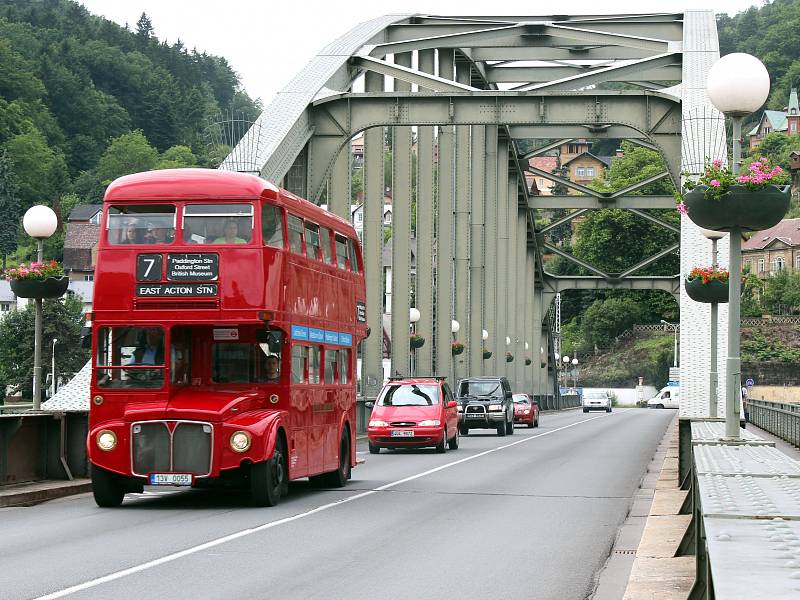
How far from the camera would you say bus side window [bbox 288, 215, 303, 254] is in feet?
60.0

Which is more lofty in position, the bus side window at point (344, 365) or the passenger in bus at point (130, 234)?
the passenger in bus at point (130, 234)

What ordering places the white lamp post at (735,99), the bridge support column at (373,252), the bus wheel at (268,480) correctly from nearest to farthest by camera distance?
the white lamp post at (735,99) < the bus wheel at (268,480) < the bridge support column at (373,252)

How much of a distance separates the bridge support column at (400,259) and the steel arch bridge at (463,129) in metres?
0.05

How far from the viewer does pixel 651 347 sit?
13125 cm

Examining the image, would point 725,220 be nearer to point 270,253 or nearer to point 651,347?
point 270,253

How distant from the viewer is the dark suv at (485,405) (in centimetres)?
4566

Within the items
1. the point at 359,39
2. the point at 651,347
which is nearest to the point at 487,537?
the point at 359,39

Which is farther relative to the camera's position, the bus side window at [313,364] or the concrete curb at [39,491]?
the bus side window at [313,364]

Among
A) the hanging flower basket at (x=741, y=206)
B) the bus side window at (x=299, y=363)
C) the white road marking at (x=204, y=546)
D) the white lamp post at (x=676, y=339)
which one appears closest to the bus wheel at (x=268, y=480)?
the white road marking at (x=204, y=546)

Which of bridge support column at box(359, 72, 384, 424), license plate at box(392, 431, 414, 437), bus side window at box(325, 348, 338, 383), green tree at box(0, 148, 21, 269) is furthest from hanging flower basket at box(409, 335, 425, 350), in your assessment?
green tree at box(0, 148, 21, 269)

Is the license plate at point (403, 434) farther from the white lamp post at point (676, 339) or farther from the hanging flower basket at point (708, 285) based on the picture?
the white lamp post at point (676, 339)

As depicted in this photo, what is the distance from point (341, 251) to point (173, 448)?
559cm

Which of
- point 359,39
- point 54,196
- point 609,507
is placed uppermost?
point 54,196

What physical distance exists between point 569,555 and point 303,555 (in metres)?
2.27
